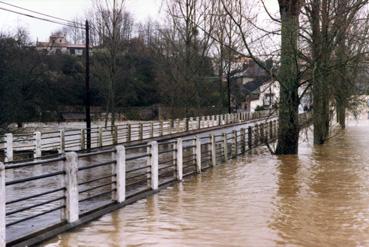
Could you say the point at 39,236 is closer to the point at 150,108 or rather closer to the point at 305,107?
the point at 305,107

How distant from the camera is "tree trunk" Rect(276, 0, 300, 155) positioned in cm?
1978

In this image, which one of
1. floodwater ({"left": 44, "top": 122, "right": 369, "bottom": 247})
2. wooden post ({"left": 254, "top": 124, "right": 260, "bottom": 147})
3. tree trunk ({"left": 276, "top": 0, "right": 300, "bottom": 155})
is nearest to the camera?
floodwater ({"left": 44, "top": 122, "right": 369, "bottom": 247})

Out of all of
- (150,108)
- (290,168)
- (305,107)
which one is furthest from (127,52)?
(290,168)

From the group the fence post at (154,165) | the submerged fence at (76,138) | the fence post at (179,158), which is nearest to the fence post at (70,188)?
the fence post at (154,165)

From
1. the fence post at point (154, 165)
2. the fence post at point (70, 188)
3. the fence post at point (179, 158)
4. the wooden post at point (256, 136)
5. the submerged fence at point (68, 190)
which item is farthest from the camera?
the wooden post at point (256, 136)

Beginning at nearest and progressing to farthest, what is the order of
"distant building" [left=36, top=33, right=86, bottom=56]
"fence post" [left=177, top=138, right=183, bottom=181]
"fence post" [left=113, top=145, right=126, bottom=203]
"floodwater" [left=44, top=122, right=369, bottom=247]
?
1. "floodwater" [left=44, top=122, right=369, bottom=247]
2. "fence post" [left=113, top=145, right=126, bottom=203]
3. "fence post" [left=177, top=138, right=183, bottom=181]
4. "distant building" [left=36, top=33, right=86, bottom=56]

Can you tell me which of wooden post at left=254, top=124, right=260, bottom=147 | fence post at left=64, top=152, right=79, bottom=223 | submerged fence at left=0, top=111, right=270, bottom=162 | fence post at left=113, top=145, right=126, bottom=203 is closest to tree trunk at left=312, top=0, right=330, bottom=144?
wooden post at left=254, top=124, right=260, bottom=147

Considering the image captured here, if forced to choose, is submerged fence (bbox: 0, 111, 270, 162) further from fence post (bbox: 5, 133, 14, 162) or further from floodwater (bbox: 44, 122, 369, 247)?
floodwater (bbox: 44, 122, 369, 247)

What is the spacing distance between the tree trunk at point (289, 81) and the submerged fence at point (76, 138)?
8.25 metres

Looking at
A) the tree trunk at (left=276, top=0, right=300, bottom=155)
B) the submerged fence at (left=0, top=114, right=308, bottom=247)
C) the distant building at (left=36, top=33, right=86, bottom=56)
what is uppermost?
the distant building at (left=36, top=33, right=86, bottom=56)

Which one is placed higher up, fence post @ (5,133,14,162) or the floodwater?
fence post @ (5,133,14,162)

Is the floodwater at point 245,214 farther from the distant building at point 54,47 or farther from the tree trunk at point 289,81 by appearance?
the distant building at point 54,47

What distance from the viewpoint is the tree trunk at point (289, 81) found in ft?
64.9

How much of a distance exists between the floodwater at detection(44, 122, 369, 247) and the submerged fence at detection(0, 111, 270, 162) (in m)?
7.29
